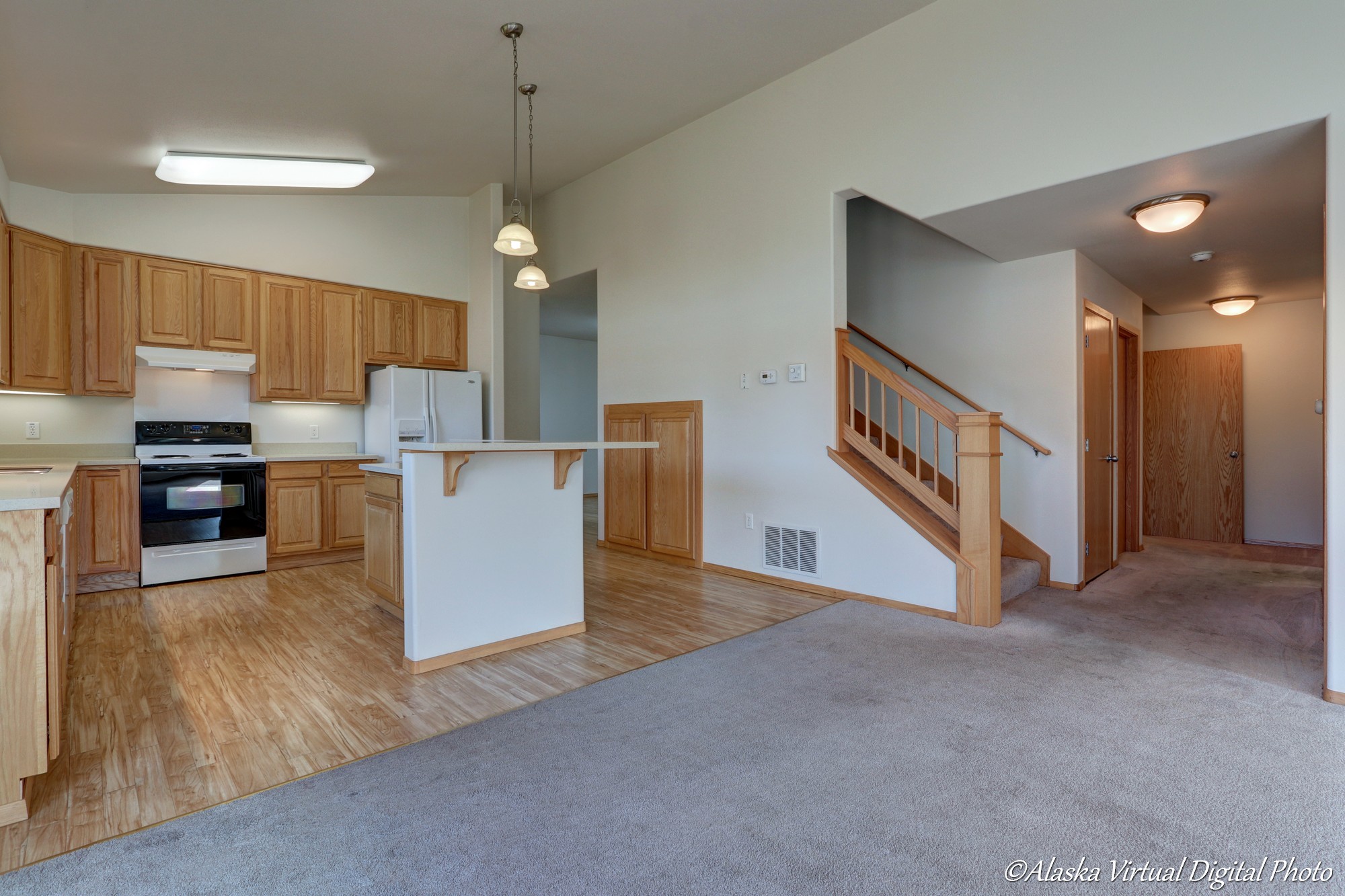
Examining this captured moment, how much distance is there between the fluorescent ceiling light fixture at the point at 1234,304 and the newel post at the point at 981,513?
3.99 meters

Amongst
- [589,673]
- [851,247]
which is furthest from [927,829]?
[851,247]

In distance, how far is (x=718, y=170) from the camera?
502 centimetres

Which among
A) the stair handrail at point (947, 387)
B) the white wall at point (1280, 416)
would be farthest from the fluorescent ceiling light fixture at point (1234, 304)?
the stair handrail at point (947, 387)

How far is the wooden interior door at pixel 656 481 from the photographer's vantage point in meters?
5.27

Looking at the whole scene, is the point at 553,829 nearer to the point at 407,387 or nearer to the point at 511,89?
the point at 511,89

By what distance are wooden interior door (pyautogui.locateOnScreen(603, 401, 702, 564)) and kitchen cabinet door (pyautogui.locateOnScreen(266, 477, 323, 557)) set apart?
229cm

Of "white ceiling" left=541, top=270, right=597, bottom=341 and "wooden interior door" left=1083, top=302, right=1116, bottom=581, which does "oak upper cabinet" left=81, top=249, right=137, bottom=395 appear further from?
"wooden interior door" left=1083, top=302, right=1116, bottom=581

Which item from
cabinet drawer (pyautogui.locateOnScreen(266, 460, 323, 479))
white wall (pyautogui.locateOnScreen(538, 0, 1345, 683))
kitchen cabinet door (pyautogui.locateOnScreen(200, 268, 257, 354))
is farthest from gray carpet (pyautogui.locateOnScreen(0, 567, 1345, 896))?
kitchen cabinet door (pyautogui.locateOnScreen(200, 268, 257, 354))

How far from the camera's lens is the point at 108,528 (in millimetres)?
4465

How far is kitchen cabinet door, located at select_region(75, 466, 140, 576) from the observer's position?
4.37 metres

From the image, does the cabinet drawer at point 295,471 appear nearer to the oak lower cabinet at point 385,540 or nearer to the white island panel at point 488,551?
the oak lower cabinet at point 385,540

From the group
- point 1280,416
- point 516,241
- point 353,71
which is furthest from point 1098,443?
point 353,71

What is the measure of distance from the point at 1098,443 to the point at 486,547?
4.35 metres

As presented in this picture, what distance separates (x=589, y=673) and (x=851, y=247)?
4336 millimetres
